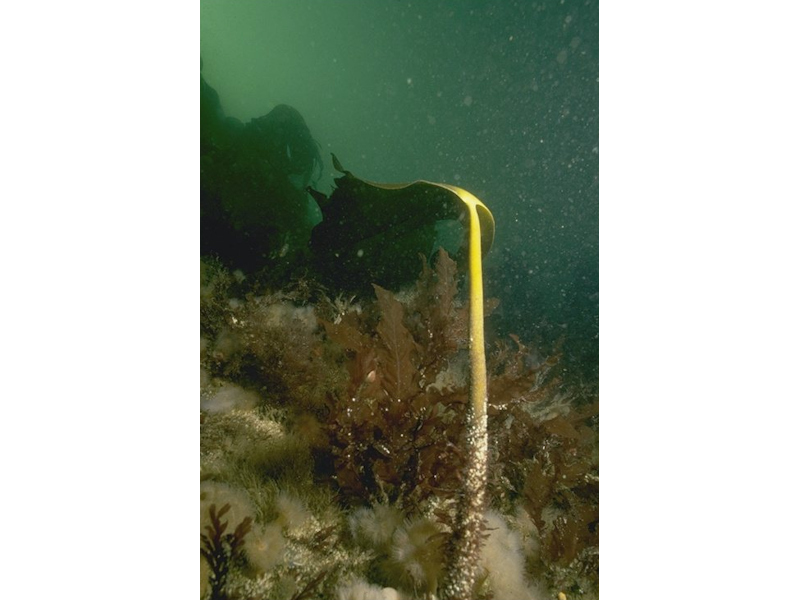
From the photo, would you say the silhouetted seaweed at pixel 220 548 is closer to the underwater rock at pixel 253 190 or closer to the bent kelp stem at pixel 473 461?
the bent kelp stem at pixel 473 461

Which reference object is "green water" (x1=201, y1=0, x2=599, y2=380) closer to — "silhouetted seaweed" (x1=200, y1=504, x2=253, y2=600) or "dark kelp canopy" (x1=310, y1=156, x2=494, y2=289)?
"dark kelp canopy" (x1=310, y1=156, x2=494, y2=289)

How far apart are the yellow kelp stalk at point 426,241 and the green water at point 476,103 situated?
0.95 meters

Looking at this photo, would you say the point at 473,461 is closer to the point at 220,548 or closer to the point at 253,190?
the point at 220,548

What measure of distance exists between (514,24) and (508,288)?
16.8 feet

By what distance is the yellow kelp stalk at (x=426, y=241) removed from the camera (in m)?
1.54

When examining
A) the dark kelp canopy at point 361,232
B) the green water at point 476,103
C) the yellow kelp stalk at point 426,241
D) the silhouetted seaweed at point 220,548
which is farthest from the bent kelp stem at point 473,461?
the green water at point 476,103

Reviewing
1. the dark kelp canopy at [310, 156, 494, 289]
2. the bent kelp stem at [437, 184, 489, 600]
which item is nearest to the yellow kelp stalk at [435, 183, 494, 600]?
the bent kelp stem at [437, 184, 489, 600]

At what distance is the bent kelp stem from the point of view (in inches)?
59.4

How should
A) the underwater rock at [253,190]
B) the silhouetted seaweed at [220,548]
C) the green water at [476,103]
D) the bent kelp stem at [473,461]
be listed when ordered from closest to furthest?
the silhouetted seaweed at [220,548] < the bent kelp stem at [473,461] < the underwater rock at [253,190] < the green water at [476,103]

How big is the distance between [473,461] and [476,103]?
27.1 feet

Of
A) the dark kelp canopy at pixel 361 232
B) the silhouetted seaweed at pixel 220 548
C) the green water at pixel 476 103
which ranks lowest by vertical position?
the silhouetted seaweed at pixel 220 548

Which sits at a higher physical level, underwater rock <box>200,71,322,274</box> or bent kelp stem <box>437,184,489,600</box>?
underwater rock <box>200,71,322,274</box>

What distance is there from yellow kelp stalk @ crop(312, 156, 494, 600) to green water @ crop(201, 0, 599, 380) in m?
0.95

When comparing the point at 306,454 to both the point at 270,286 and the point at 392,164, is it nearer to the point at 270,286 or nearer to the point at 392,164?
the point at 270,286
